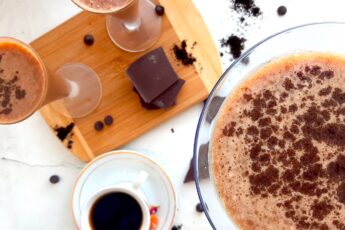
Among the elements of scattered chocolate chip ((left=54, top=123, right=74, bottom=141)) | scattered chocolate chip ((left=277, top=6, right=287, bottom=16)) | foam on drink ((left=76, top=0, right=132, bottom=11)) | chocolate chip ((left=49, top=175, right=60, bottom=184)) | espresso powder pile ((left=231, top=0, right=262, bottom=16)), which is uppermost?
foam on drink ((left=76, top=0, right=132, bottom=11))

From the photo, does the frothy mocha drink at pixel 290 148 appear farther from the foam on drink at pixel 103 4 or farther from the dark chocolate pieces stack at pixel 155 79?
the foam on drink at pixel 103 4

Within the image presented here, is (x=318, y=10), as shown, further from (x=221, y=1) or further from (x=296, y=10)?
(x=221, y=1)

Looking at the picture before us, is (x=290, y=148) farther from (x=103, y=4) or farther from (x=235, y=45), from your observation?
(x=103, y=4)

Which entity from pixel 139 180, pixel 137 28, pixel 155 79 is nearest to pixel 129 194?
pixel 139 180

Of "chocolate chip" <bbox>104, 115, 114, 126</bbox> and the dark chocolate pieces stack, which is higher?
the dark chocolate pieces stack

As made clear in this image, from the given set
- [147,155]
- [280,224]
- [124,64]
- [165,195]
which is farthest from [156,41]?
[280,224]

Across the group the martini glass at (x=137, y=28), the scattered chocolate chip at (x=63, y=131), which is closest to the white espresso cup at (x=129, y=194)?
the scattered chocolate chip at (x=63, y=131)

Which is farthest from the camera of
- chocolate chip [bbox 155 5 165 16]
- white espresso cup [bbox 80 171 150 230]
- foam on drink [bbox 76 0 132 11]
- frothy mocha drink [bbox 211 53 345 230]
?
chocolate chip [bbox 155 5 165 16]

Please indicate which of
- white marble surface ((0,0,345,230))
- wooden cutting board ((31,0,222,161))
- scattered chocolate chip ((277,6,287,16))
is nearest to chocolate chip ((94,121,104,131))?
wooden cutting board ((31,0,222,161))

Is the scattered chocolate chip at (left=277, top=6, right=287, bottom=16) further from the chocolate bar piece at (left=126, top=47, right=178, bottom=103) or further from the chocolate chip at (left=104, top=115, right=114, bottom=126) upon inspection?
the chocolate chip at (left=104, top=115, right=114, bottom=126)
